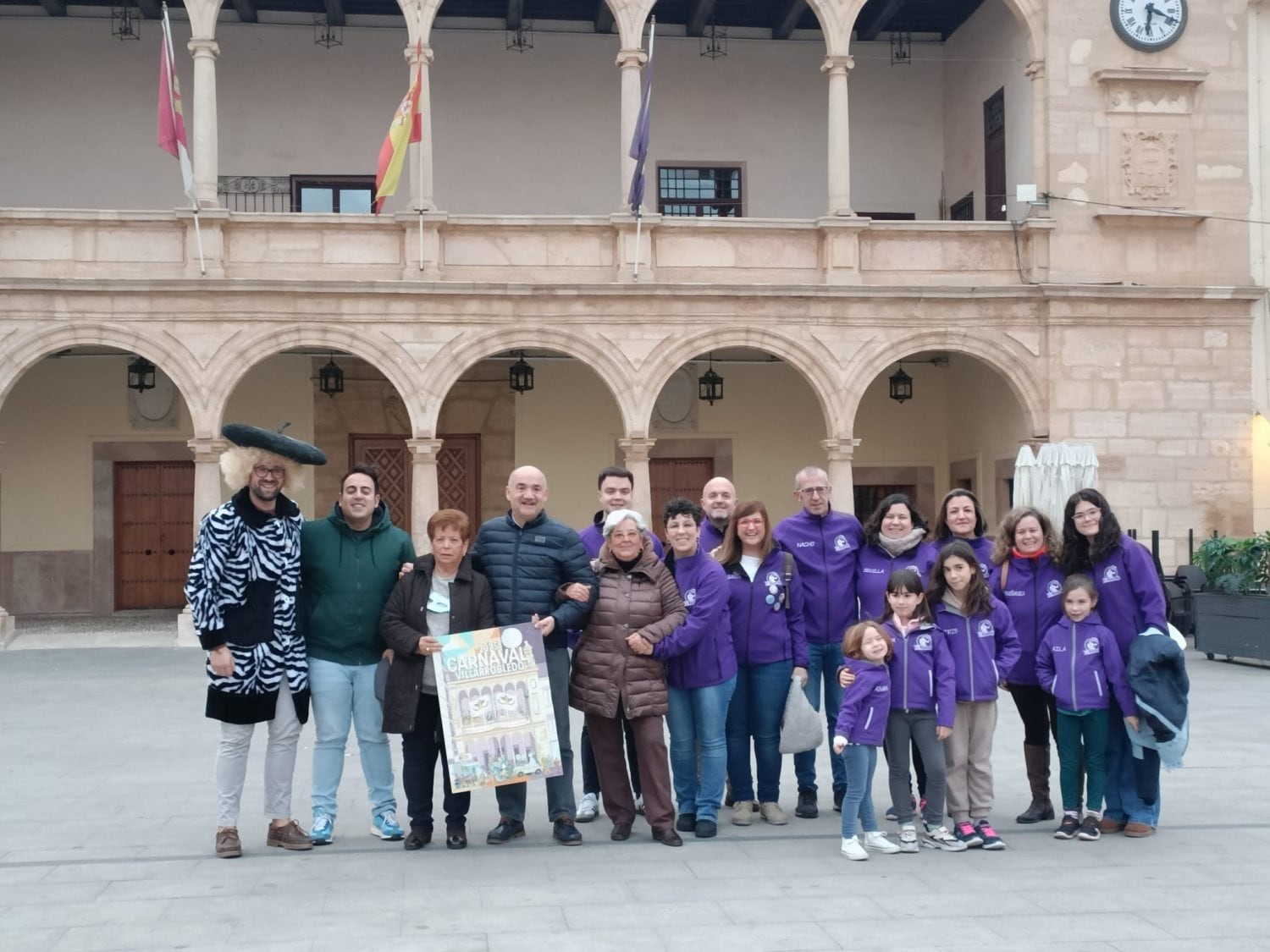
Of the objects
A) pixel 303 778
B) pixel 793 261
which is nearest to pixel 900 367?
pixel 793 261

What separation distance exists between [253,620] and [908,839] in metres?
3.22

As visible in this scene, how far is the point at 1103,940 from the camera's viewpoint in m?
4.99

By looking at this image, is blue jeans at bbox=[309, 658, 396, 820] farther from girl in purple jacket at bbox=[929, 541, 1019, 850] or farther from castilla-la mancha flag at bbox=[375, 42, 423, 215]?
castilla-la mancha flag at bbox=[375, 42, 423, 215]

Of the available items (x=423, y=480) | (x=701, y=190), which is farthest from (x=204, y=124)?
(x=701, y=190)

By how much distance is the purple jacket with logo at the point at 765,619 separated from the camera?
22.7 ft

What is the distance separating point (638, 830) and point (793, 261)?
10.9m

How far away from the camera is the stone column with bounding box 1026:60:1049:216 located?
1678 cm

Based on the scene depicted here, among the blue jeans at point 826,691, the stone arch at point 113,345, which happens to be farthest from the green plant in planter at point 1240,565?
the stone arch at point 113,345

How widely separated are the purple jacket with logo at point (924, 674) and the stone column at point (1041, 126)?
37.4 feet

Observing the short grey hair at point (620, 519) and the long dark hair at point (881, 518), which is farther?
the long dark hair at point (881, 518)

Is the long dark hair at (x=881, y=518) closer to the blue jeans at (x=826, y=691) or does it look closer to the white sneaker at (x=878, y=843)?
the blue jeans at (x=826, y=691)

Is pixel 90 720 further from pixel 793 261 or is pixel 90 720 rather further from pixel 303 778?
pixel 793 261

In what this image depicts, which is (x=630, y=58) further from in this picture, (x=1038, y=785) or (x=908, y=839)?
(x=908, y=839)

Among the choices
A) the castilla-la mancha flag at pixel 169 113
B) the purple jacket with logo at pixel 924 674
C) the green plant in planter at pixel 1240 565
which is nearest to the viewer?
the purple jacket with logo at pixel 924 674
